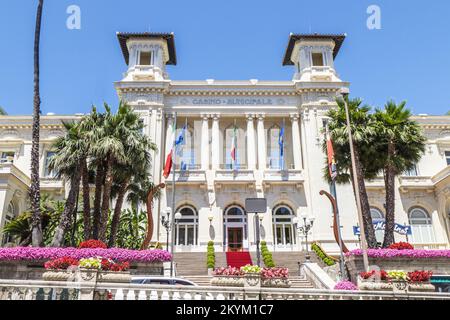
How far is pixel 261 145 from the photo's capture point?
110ft

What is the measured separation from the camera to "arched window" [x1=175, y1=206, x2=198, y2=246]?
31.0 meters

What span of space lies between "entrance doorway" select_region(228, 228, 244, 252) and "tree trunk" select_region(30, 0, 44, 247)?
15922mm

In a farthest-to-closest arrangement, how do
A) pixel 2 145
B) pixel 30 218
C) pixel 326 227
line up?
1. pixel 2 145
2. pixel 326 227
3. pixel 30 218

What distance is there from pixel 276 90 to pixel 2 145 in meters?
27.8

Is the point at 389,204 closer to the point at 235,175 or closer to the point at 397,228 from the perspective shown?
the point at 397,228

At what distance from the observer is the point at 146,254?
18141 millimetres

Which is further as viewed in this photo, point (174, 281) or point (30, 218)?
point (30, 218)

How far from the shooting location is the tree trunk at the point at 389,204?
21250 mm

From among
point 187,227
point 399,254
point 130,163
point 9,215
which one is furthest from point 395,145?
point 9,215

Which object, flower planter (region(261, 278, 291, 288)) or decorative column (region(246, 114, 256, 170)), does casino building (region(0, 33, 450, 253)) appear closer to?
decorative column (region(246, 114, 256, 170))

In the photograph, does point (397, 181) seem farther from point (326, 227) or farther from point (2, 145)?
point (2, 145)
